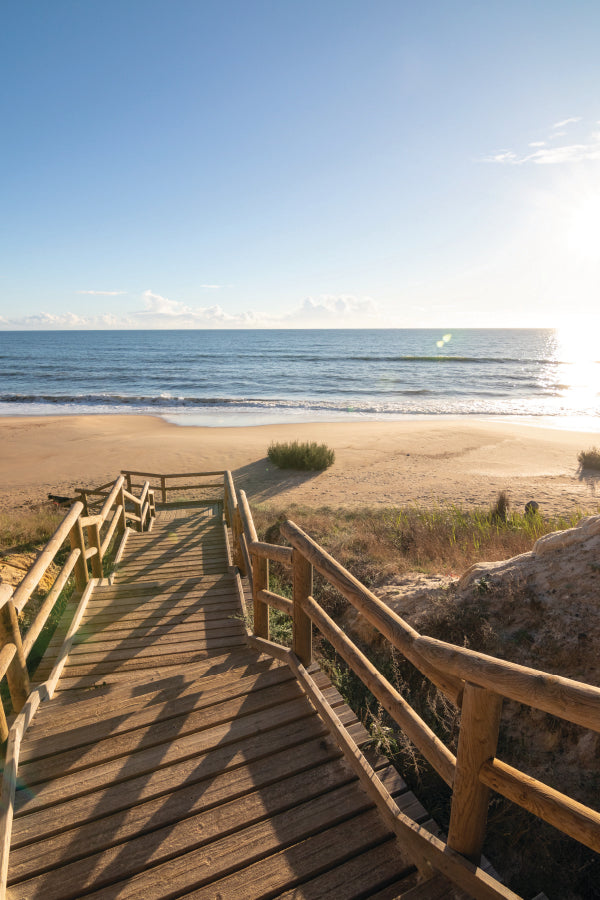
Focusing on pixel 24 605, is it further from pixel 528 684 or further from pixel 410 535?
pixel 410 535

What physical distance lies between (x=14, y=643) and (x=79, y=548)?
1834mm

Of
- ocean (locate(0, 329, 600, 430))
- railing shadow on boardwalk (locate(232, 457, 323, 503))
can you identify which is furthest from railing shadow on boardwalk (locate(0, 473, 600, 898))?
ocean (locate(0, 329, 600, 430))

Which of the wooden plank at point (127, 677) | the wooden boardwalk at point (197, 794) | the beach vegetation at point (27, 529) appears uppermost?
the wooden boardwalk at point (197, 794)

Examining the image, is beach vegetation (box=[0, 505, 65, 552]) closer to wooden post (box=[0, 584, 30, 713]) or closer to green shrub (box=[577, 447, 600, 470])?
wooden post (box=[0, 584, 30, 713])

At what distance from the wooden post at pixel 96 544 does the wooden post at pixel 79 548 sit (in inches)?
9.5

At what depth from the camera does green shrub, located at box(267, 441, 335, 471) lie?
15.9 metres

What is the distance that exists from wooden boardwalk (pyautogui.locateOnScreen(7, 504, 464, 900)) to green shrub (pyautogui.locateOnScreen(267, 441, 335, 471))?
12198mm

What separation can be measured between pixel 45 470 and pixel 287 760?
53.1 feet

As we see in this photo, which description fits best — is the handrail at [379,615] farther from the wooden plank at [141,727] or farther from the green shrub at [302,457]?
the green shrub at [302,457]

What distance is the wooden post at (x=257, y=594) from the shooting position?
3.85 m

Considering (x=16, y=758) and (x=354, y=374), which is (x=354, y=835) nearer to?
(x=16, y=758)

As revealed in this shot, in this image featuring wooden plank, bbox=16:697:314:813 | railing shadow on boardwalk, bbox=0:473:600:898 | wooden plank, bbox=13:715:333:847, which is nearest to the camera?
railing shadow on boardwalk, bbox=0:473:600:898

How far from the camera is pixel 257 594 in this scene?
384 cm

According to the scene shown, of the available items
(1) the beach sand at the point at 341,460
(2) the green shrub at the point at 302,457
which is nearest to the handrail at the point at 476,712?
(1) the beach sand at the point at 341,460
